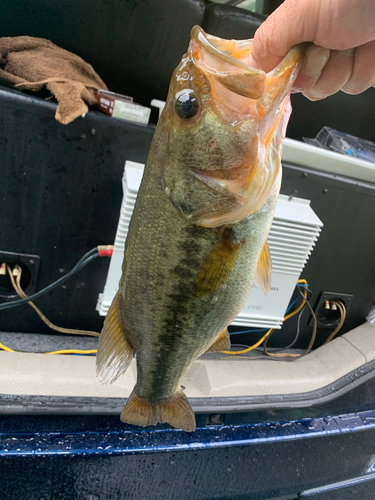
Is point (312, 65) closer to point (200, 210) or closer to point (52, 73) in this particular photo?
point (200, 210)

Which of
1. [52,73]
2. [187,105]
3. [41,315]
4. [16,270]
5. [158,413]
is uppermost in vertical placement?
[187,105]

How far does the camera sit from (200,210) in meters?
0.75

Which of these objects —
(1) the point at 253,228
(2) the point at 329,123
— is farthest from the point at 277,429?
(2) the point at 329,123

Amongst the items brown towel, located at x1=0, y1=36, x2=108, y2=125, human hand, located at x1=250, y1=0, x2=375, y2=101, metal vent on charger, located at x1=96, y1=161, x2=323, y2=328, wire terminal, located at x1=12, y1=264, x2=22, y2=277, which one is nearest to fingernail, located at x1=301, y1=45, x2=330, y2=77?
human hand, located at x1=250, y1=0, x2=375, y2=101

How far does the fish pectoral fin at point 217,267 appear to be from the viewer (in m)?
0.80

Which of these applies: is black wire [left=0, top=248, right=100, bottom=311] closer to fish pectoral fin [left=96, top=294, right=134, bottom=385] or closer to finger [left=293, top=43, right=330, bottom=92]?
fish pectoral fin [left=96, top=294, right=134, bottom=385]

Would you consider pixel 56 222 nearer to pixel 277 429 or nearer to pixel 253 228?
pixel 253 228

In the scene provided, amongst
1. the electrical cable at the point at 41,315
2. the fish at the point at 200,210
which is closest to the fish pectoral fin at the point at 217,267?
the fish at the point at 200,210

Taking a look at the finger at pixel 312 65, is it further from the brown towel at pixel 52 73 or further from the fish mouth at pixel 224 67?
the brown towel at pixel 52 73

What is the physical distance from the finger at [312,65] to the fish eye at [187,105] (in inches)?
9.8

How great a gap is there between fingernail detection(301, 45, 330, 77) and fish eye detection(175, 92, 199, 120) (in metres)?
0.25

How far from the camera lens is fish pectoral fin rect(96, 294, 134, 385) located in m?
0.88

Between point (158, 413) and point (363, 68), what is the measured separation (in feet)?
3.51

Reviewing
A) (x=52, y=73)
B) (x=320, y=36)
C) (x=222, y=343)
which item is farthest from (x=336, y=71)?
(x=52, y=73)
